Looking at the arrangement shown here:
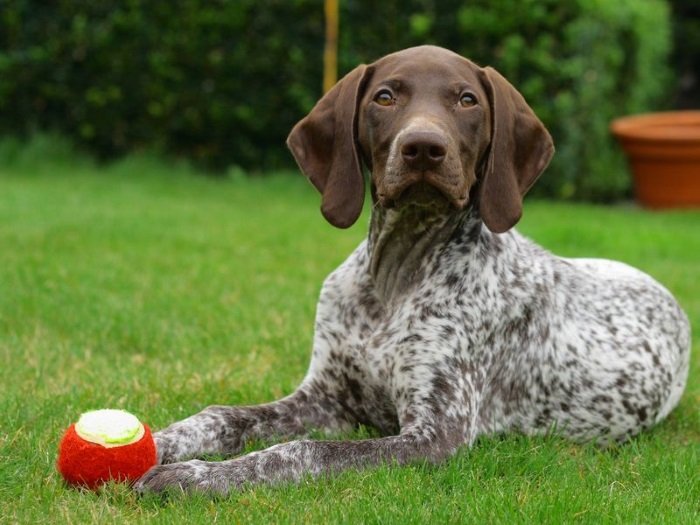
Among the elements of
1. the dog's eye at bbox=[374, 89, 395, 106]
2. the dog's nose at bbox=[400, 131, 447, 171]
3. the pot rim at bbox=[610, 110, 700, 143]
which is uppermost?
the dog's eye at bbox=[374, 89, 395, 106]

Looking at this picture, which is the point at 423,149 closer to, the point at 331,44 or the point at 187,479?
the point at 187,479

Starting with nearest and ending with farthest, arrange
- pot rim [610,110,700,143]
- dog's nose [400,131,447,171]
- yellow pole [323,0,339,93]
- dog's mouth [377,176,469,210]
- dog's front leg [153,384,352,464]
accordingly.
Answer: dog's nose [400,131,447,171]
dog's mouth [377,176,469,210]
dog's front leg [153,384,352,464]
pot rim [610,110,700,143]
yellow pole [323,0,339,93]

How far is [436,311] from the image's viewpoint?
4.09 metres

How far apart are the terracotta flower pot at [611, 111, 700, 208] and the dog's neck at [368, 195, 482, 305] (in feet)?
23.1

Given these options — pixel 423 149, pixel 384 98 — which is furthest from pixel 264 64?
pixel 423 149

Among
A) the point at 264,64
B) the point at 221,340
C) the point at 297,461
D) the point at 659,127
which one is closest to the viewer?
the point at 297,461

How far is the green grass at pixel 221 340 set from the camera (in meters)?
3.46

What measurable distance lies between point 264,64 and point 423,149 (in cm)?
792

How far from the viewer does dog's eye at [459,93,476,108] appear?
400 centimetres

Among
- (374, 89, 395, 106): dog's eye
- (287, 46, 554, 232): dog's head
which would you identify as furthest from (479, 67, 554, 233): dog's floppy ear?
(374, 89, 395, 106): dog's eye

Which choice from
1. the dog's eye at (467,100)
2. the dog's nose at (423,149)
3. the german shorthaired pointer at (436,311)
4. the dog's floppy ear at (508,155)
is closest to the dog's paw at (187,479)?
the german shorthaired pointer at (436,311)

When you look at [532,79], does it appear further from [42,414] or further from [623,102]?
[42,414]

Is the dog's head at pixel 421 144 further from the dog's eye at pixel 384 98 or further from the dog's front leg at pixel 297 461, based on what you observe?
the dog's front leg at pixel 297 461

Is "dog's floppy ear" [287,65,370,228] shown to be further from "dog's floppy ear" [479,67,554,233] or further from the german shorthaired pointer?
"dog's floppy ear" [479,67,554,233]
